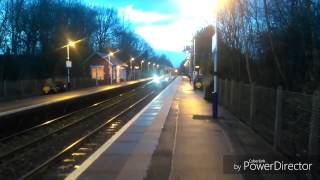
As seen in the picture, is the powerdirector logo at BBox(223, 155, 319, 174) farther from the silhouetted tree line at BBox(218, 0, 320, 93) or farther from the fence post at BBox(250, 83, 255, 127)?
the fence post at BBox(250, 83, 255, 127)

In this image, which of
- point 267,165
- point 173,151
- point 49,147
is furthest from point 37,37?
point 267,165

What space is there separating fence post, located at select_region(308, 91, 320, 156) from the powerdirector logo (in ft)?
0.52

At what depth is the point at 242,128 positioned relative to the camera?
1897cm

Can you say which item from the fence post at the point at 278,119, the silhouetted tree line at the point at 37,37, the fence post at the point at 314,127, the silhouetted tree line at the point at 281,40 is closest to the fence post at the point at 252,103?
the silhouetted tree line at the point at 281,40

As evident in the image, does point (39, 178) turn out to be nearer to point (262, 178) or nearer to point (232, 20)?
point (262, 178)

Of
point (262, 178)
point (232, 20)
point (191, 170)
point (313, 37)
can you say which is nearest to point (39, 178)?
point (191, 170)

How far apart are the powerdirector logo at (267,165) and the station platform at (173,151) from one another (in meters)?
0.24

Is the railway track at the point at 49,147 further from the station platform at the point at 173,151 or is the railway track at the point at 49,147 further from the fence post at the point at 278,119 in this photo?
the fence post at the point at 278,119

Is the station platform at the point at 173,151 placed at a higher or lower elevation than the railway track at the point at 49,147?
higher

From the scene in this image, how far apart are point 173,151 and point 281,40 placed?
606 cm

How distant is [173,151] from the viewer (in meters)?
13.7

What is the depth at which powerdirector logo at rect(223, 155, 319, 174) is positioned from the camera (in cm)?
991

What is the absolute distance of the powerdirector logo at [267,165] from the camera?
9907mm

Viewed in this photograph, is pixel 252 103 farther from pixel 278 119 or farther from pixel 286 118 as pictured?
pixel 286 118
